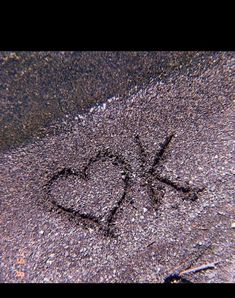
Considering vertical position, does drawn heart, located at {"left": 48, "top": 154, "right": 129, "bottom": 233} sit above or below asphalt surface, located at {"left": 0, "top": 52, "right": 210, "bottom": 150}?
below

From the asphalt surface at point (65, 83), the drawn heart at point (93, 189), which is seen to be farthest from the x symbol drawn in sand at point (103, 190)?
the asphalt surface at point (65, 83)

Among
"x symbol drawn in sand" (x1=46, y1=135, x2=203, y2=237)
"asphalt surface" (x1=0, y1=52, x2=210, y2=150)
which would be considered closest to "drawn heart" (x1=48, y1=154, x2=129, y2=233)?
"x symbol drawn in sand" (x1=46, y1=135, x2=203, y2=237)

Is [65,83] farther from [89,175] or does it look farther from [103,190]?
[103,190]

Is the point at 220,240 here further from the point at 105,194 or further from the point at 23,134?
the point at 23,134

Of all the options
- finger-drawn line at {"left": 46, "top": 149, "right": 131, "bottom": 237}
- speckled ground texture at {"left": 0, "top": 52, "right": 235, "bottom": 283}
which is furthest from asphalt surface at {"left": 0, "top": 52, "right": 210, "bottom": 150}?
finger-drawn line at {"left": 46, "top": 149, "right": 131, "bottom": 237}

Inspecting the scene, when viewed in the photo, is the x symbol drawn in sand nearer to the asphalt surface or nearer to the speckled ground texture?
the speckled ground texture

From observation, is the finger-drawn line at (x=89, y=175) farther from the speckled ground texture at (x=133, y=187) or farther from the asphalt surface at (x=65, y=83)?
the asphalt surface at (x=65, y=83)
